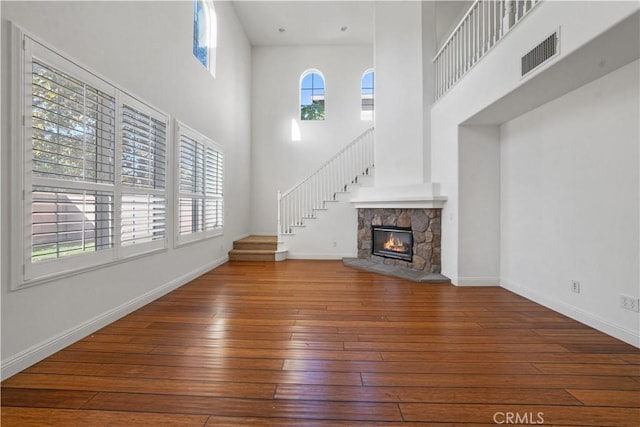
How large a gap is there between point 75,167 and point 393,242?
4.56 meters

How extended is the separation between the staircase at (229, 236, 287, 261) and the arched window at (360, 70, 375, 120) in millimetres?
4098

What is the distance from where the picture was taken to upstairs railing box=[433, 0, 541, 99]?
3102 millimetres

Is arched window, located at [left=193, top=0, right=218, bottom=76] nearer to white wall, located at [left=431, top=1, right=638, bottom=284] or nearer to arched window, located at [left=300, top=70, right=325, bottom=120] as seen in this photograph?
arched window, located at [left=300, top=70, right=325, bottom=120]

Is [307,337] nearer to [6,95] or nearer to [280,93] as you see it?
[6,95]

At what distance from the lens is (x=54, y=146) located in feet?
6.85

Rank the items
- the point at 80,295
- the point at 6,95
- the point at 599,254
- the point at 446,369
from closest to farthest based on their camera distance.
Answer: the point at 6,95
the point at 446,369
the point at 80,295
the point at 599,254

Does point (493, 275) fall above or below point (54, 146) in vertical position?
below

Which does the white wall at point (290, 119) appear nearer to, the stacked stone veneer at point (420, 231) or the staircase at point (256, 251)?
the staircase at point (256, 251)

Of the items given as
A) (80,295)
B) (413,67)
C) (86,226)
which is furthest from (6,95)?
(413,67)

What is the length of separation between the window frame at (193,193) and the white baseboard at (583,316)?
4.46 meters

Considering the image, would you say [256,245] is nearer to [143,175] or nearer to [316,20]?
[143,175]

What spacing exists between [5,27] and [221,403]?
104 inches

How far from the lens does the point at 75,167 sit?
89.0 inches

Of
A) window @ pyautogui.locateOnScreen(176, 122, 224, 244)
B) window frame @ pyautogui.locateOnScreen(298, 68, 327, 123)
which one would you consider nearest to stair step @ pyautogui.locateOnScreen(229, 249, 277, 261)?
window @ pyautogui.locateOnScreen(176, 122, 224, 244)
